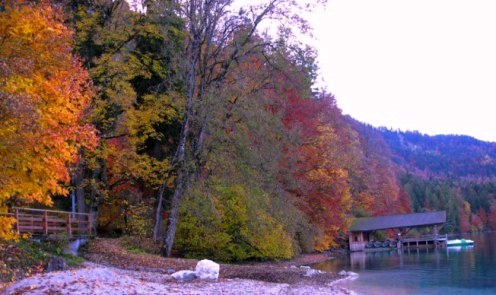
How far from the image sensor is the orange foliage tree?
10.1m

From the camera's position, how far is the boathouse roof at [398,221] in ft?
161

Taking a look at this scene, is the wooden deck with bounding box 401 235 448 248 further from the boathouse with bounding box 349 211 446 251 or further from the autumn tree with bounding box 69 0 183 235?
the autumn tree with bounding box 69 0 183 235

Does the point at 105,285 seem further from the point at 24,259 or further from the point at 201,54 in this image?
the point at 201,54

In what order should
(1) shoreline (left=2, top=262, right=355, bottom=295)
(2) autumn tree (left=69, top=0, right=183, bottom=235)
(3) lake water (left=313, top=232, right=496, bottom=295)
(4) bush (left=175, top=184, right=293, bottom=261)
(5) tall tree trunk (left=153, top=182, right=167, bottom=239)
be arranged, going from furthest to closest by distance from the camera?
(4) bush (left=175, top=184, right=293, bottom=261) → (5) tall tree trunk (left=153, top=182, right=167, bottom=239) → (2) autumn tree (left=69, top=0, right=183, bottom=235) → (3) lake water (left=313, top=232, right=496, bottom=295) → (1) shoreline (left=2, top=262, right=355, bottom=295)

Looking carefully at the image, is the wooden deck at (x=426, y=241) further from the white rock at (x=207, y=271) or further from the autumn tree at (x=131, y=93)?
the white rock at (x=207, y=271)

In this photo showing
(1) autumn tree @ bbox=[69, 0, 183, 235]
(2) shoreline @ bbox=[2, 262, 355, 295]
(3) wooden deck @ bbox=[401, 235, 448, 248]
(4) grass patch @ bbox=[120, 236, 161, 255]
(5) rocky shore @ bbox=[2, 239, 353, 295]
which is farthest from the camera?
(3) wooden deck @ bbox=[401, 235, 448, 248]

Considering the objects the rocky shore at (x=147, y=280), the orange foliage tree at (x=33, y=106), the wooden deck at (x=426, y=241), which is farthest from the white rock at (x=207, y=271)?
the wooden deck at (x=426, y=241)

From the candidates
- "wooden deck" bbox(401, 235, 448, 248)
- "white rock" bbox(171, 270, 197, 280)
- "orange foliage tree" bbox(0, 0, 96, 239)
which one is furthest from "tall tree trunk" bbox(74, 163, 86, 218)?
"wooden deck" bbox(401, 235, 448, 248)

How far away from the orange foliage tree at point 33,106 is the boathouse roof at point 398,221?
40.5 metres

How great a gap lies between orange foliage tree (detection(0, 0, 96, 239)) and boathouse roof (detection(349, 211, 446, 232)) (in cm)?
4046

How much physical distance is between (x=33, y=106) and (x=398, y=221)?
44782mm

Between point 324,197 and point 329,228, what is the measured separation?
11.3ft

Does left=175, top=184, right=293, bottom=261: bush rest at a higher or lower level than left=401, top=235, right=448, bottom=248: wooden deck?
higher

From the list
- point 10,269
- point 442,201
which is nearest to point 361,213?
point 10,269
